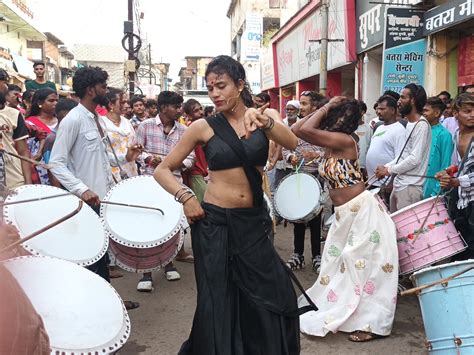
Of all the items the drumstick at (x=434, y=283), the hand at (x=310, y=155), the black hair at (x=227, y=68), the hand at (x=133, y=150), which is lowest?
the drumstick at (x=434, y=283)

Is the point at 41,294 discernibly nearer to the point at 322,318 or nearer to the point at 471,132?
the point at 322,318

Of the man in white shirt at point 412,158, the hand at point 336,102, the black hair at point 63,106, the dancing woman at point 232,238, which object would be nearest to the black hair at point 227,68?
the dancing woman at point 232,238

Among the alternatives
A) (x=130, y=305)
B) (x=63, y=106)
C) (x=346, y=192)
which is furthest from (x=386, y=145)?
(x=63, y=106)

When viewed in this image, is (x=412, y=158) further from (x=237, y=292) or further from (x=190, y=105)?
(x=190, y=105)

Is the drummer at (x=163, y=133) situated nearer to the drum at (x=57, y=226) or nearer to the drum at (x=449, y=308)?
the drum at (x=57, y=226)

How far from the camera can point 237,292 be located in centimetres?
271

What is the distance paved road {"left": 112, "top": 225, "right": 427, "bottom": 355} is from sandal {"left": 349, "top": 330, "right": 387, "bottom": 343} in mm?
32

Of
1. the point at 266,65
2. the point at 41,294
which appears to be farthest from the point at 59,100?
the point at 266,65

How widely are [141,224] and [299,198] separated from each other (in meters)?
1.98

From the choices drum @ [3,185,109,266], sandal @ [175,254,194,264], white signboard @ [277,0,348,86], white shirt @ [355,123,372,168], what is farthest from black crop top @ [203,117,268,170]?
white signboard @ [277,0,348,86]

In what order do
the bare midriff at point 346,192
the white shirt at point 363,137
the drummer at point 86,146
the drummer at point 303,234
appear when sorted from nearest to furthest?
1. the drummer at point 86,146
2. the bare midriff at point 346,192
3. the drummer at point 303,234
4. the white shirt at point 363,137

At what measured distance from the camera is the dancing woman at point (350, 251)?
3.66 m

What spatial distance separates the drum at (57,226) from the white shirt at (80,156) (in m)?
0.32

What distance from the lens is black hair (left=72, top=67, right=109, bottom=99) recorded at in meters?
3.80
